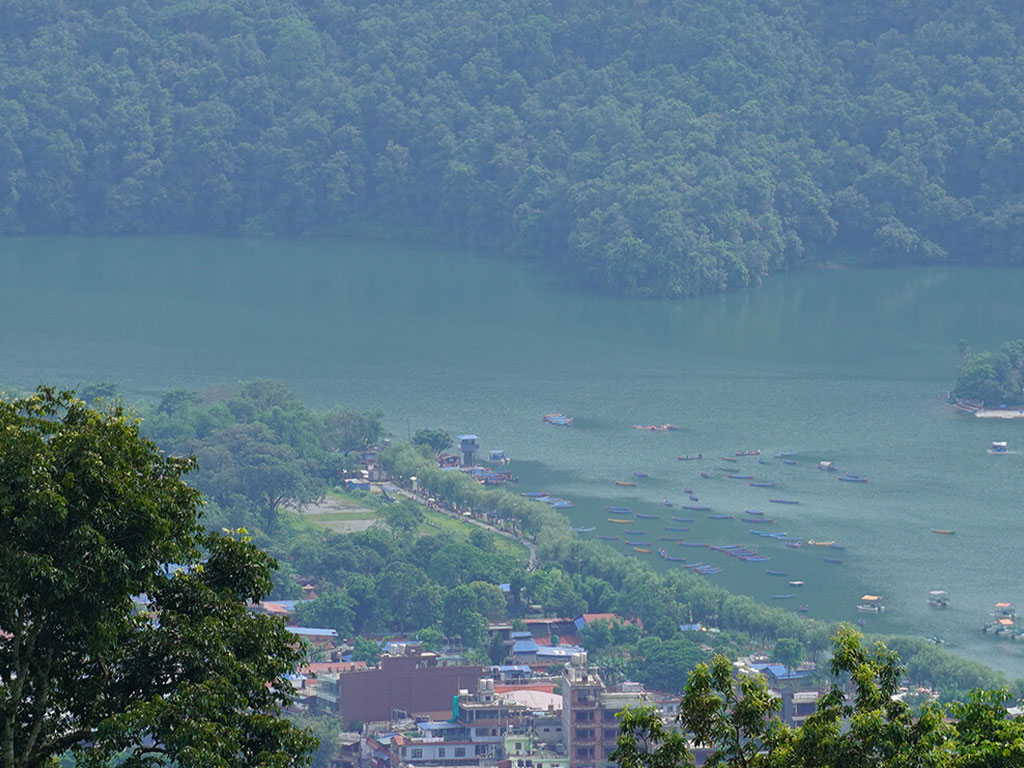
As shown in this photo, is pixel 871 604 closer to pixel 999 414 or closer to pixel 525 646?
pixel 525 646

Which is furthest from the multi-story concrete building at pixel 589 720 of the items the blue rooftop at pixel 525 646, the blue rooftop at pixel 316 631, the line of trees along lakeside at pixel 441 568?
the blue rooftop at pixel 316 631

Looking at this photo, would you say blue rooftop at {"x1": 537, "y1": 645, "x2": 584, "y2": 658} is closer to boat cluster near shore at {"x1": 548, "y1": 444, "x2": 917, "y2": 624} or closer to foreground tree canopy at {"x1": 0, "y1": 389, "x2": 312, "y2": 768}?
boat cluster near shore at {"x1": 548, "y1": 444, "x2": 917, "y2": 624}

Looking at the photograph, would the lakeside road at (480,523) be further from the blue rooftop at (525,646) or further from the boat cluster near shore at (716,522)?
the blue rooftop at (525,646)

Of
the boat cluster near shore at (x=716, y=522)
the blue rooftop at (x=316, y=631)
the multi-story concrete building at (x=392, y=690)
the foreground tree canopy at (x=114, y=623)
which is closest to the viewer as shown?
the foreground tree canopy at (x=114, y=623)

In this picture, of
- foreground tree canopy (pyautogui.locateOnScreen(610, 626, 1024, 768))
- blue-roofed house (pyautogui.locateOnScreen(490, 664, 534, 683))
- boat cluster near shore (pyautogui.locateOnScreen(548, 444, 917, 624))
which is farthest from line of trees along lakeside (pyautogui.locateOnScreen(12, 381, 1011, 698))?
foreground tree canopy (pyautogui.locateOnScreen(610, 626, 1024, 768))

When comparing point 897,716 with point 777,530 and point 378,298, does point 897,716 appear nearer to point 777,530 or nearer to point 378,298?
point 777,530

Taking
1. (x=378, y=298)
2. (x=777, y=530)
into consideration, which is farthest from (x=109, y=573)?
(x=378, y=298)

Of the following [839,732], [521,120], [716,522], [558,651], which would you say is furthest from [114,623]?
[521,120]
